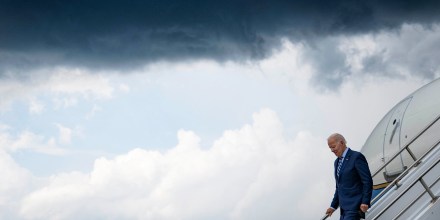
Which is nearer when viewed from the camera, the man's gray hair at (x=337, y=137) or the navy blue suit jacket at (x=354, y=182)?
the navy blue suit jacket at (x=354, y=182)

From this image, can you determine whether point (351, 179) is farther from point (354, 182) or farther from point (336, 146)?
point (336, 146)

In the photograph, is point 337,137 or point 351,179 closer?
point 337,137

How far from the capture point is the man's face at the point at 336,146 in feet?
23.9

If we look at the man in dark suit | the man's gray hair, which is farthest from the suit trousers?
the man's gray hair

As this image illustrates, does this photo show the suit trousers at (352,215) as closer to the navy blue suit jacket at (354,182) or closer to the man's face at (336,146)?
the navy blue suit jacket at (354,182)

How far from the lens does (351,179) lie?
739 cm

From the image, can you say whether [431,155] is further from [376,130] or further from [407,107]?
[376,130]

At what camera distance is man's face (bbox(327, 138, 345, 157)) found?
728 cm

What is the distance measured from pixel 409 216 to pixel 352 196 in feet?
2.89

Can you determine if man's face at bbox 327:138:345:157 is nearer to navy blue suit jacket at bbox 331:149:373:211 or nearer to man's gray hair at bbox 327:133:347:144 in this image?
man's gray hair at bbox 327:133:347:144

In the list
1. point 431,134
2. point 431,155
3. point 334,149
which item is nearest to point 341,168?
point 334,149

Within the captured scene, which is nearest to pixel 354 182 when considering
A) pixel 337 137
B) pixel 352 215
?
pixel 352 215

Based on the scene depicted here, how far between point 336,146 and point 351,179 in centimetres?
55

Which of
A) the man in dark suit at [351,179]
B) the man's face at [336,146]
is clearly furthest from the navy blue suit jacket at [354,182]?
the man's face at [336,146]
